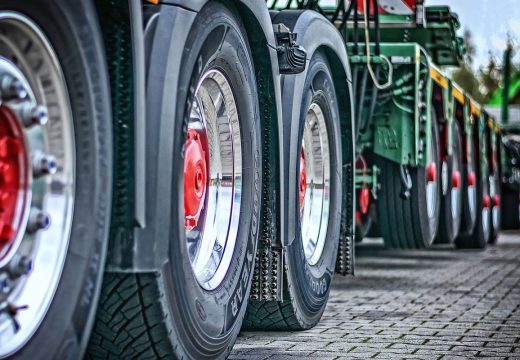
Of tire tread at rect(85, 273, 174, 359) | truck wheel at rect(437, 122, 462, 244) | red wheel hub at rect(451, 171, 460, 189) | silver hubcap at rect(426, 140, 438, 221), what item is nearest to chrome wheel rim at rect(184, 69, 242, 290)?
tire tread at rect(85, 273, 174, 359)

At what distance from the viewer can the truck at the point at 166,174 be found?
2.70m

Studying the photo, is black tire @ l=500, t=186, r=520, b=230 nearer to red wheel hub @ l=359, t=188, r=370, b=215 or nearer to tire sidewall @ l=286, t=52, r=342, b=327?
red wheel hub @ l=359, t=188, r=370, b=215

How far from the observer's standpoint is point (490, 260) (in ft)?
35.5

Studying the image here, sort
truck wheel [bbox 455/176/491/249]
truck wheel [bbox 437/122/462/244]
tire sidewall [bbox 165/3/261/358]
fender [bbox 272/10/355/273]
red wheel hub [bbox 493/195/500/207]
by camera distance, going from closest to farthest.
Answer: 1. tire sidewall [bbox 165/3/261/358]
2. fender [bbox 272/10/355/273]
3. truck wheel [bbox 437/122/462/244]
4. truck wheel [bbox 455/176/491/249]
5. red wheel hub [bbox 493/195/500/207]

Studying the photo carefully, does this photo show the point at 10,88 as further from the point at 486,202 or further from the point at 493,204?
the point at 493,204

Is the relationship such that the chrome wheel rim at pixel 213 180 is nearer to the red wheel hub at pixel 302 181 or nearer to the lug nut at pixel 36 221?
the lug nut at pixel 36 221

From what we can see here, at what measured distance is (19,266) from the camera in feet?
8.67

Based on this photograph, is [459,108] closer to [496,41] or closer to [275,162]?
[496,41]

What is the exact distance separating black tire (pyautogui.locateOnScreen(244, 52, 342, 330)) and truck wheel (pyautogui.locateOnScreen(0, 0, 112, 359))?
1.95m

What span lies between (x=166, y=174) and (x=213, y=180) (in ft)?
2.80

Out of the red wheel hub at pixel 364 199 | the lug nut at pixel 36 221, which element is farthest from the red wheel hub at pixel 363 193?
the lug nut at pixel 36 221

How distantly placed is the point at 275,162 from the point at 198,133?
1.96ft

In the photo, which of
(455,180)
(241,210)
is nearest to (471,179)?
(455,180)

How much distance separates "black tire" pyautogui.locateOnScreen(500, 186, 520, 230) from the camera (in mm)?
16078
